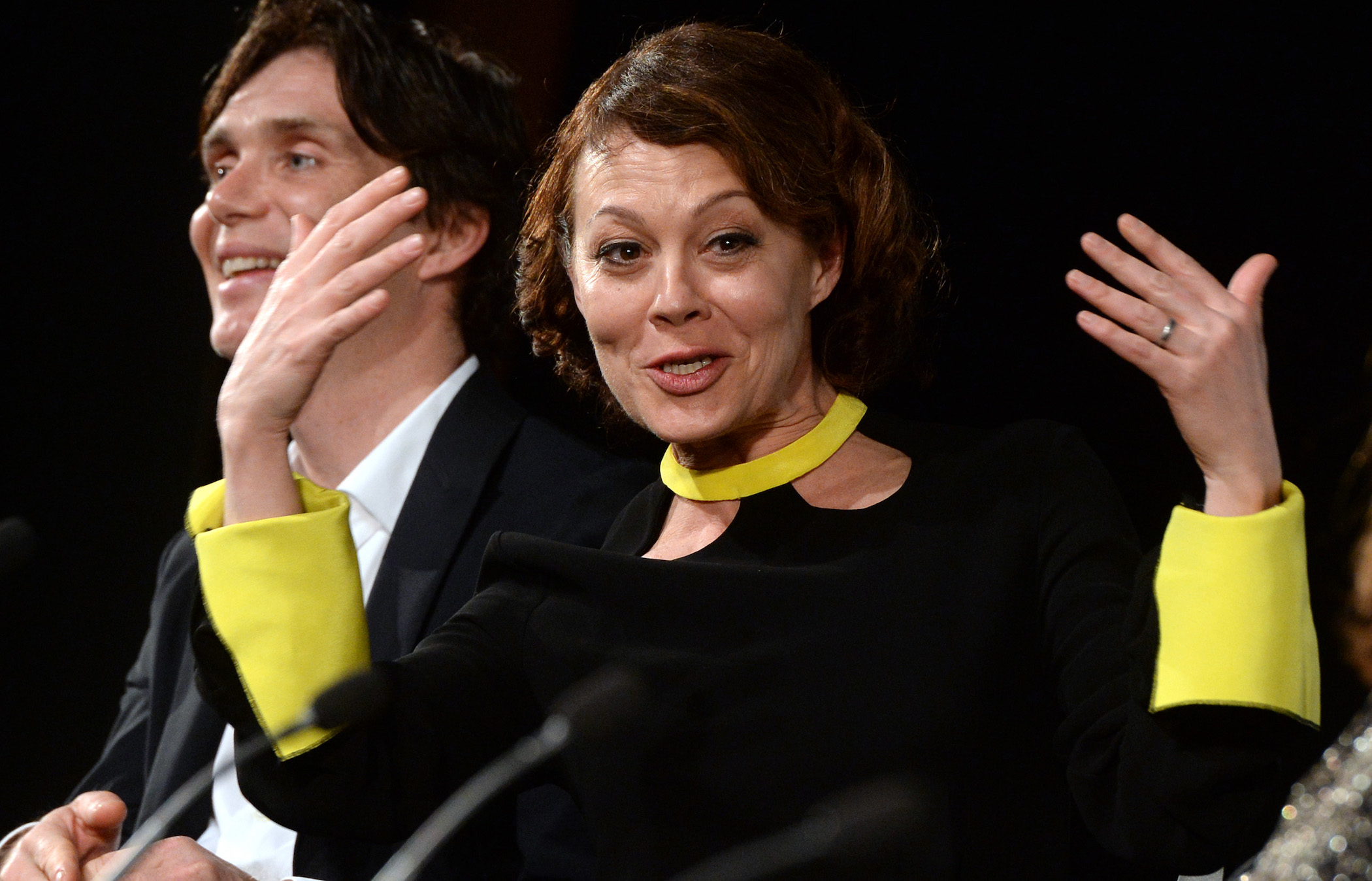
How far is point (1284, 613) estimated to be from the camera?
894mm

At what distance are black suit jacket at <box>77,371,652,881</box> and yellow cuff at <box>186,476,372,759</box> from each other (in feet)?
1.06

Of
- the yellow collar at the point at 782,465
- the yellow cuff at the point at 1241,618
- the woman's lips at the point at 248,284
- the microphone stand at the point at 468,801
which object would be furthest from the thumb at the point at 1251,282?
the woman's lips at the point at 248,284

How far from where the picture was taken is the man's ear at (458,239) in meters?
1.91

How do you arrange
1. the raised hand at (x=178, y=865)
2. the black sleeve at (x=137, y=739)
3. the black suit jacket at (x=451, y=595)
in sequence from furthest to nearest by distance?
the black sleeve at (x=137, y=739) → the black suit jacket at (x=451, y=595) → the raised hand at (x=178, y=865)

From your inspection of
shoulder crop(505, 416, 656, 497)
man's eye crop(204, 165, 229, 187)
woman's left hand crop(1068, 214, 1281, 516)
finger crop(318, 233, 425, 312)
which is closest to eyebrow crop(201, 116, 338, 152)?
man's eye crop(204, 165, 229, 187)

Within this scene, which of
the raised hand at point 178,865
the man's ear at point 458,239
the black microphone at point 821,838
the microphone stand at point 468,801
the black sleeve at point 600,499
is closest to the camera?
the microphone stand at point 468,801

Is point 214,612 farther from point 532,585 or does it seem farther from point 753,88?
point 753,88

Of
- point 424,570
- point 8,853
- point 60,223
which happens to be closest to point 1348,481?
point 424,570

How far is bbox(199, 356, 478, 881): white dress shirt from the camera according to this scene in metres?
1.54

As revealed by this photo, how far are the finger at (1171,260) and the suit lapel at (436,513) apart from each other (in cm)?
89

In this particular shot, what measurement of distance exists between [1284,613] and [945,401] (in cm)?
81

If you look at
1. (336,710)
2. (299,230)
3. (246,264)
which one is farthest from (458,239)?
(336,710)

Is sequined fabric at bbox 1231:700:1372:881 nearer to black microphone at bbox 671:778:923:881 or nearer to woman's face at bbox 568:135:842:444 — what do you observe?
black microphone at bbox 671:778:923:881

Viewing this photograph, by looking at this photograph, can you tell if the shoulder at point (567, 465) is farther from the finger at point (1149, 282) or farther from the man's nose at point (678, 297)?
the finger at point (1149, 282)
